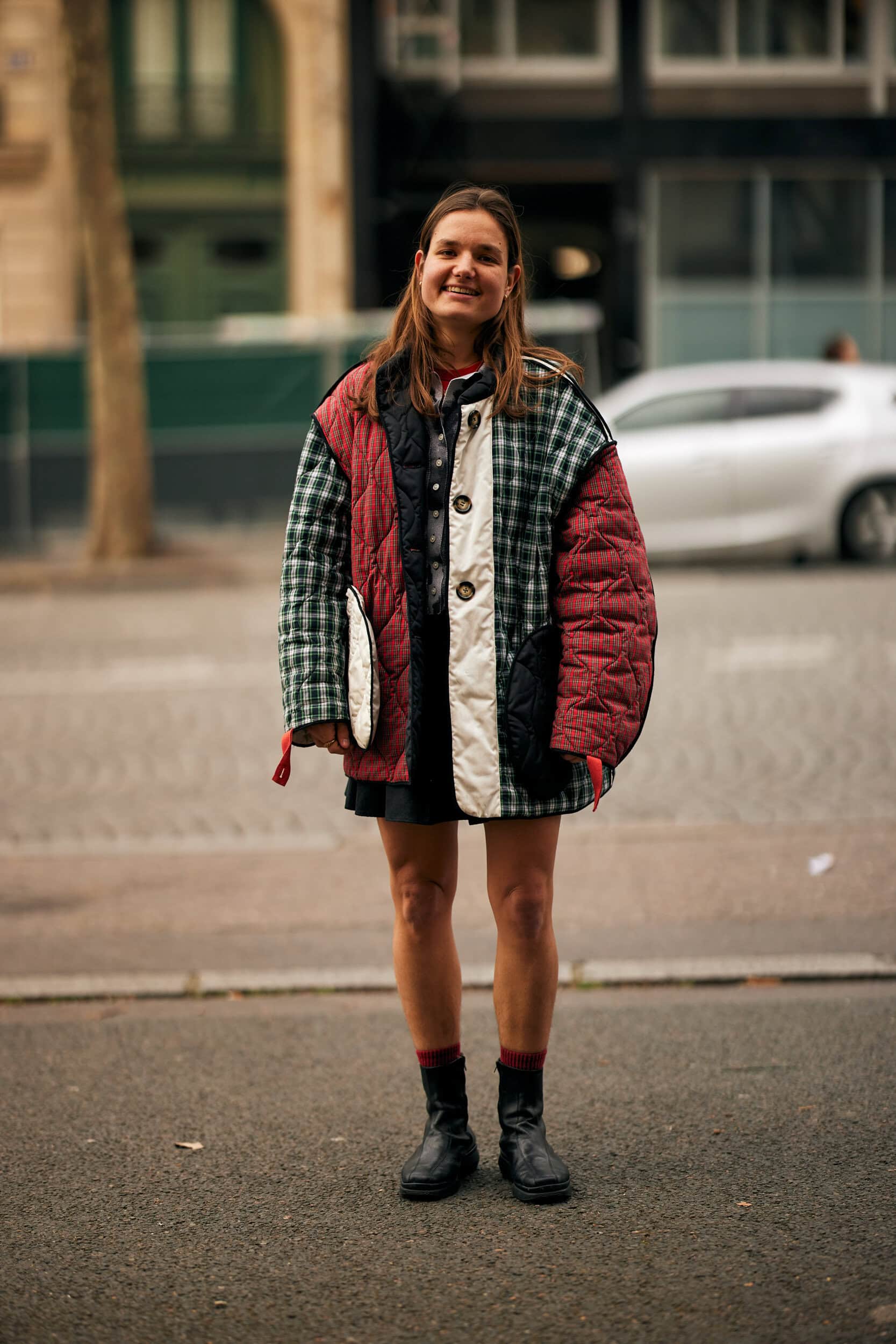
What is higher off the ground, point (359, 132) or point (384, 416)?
point (359, 132)

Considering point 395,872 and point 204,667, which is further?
point 204,667

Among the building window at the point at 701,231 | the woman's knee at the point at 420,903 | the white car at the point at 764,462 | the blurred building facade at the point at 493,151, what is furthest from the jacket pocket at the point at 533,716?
the building window at the point at 701,231

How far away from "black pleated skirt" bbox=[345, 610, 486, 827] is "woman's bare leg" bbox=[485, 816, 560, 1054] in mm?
111

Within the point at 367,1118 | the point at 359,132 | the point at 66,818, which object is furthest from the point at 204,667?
the point at 359,132

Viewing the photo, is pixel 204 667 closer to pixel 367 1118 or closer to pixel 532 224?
pixel 367 1118

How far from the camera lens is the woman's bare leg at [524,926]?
3.54 metres

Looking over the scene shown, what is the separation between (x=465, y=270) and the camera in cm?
A: 345

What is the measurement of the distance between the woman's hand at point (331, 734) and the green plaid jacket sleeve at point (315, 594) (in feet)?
0.06

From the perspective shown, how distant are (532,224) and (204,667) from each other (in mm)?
16067

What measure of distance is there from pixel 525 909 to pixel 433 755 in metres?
0.36

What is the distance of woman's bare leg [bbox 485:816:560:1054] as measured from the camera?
139 inches

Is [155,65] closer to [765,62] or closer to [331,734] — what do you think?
[765,62]

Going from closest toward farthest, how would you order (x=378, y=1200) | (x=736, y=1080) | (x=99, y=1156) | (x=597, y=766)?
(x=597, y=766), (x=378, y=1200), (x=99, y=1156), (x=736, y=1080)

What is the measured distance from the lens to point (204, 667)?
35.6 ft
